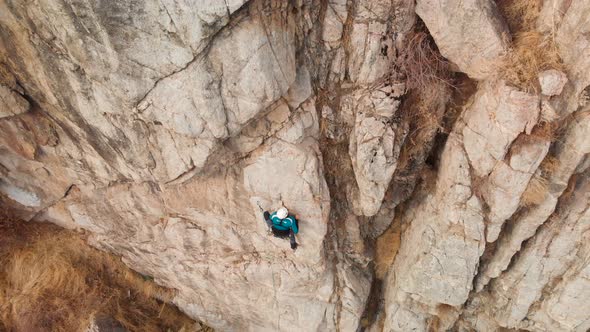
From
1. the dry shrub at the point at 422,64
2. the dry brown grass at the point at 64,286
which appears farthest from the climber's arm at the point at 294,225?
the dry brown grass at the point at 64,286

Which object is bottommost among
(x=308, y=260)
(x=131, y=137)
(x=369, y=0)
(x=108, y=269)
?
(x=108, y=269)

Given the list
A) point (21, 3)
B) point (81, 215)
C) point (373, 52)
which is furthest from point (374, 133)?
point (81, 215)

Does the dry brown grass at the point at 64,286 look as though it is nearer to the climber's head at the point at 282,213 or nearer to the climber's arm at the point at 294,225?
the climber's arm at the point at 294,225

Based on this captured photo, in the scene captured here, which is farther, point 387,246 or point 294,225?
point 387,246

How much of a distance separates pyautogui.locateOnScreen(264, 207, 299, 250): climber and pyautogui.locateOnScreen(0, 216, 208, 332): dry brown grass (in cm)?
590

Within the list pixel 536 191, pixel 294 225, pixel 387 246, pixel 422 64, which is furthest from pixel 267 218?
pixel 536 191

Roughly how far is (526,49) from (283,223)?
20.7 feet

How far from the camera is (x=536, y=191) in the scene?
8.25m

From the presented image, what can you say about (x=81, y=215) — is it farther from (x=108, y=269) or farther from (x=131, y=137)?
(x=131, y=137)

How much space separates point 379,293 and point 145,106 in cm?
892

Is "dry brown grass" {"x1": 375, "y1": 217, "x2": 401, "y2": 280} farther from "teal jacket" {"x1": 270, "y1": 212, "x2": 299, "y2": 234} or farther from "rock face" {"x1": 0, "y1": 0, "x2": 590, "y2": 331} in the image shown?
"teal jacket" {"x1": 270, "y1": 212, "x2": 299, "y2": 234}

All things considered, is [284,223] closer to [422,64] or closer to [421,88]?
[421,88]

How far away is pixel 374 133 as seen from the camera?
353 inches

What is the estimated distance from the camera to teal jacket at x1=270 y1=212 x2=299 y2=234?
9.82m
